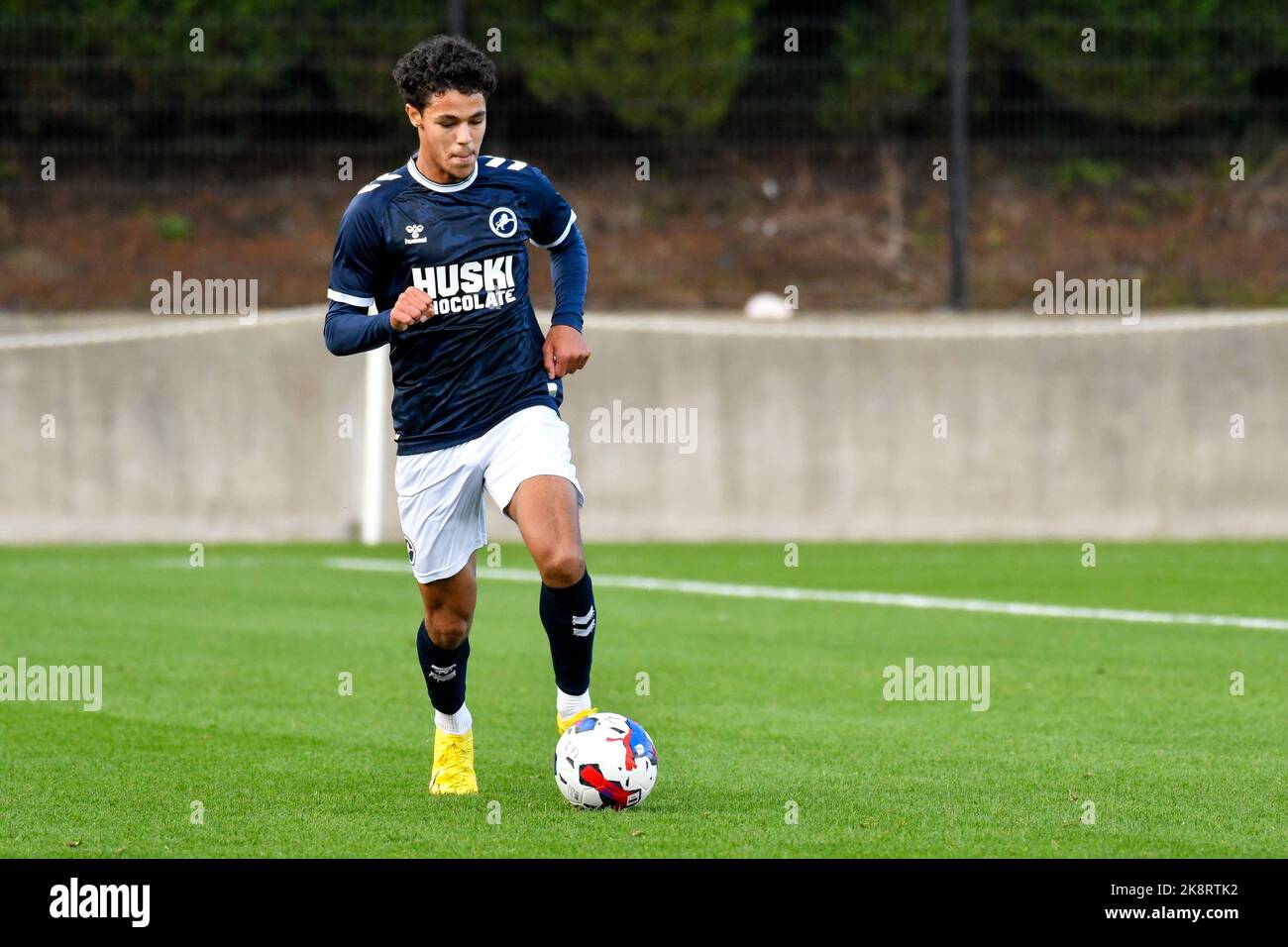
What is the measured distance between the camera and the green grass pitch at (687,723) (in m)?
5.42

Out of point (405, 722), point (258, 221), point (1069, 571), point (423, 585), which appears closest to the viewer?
point (423, 585)

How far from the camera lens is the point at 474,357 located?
6383 millimetres

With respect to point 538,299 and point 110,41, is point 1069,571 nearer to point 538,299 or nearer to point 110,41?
point 538,299

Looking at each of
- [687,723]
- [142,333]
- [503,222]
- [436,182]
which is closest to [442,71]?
[436,182]

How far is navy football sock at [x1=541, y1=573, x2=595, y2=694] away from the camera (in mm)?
6227

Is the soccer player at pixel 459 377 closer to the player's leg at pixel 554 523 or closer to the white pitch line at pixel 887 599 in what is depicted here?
the player's leg at pixel 554 523

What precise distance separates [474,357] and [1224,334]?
1032 cm

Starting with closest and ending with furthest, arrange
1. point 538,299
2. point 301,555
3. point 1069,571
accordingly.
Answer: point 1069,571
point 301,555
point 538,299

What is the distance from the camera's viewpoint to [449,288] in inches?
248

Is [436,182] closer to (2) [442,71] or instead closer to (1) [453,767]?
(2) [442,71]

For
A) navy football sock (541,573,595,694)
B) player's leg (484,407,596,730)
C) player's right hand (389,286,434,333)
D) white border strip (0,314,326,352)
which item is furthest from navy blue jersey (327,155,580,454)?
white border strip (0,314,326,352)

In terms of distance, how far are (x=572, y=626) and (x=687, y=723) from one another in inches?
56.5

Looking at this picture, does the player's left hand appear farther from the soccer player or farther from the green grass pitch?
the green grass pitch
